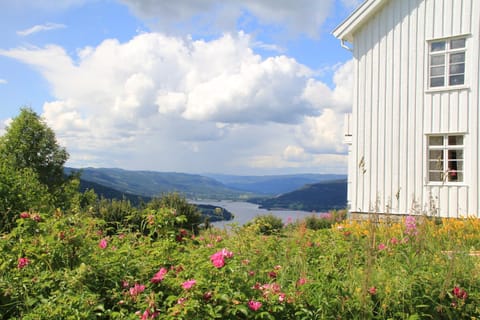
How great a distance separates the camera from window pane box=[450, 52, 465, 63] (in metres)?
12.1

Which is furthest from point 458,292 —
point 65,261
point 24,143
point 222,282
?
point 24,143

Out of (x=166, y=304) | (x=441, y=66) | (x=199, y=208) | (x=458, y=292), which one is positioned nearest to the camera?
(x=166, y=304)

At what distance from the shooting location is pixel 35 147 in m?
29.4

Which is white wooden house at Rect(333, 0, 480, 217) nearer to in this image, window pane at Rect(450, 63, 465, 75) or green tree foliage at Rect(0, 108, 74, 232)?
window pane at Rect(450, 63, 465, 75)

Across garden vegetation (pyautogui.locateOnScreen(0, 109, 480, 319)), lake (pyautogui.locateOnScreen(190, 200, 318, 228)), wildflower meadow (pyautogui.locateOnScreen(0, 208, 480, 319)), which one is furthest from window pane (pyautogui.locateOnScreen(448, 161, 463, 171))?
wildflower meadow (pyautogui.locateOnScreen(0, 208, 480, 319))

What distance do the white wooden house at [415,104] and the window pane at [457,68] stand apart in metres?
0.03

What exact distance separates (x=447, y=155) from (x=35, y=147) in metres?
26.3

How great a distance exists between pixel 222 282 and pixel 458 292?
1966mm

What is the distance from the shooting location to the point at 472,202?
11555 millimetres

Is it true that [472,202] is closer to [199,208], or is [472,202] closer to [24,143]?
[199,208]

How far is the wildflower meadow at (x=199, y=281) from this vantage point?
2.71 metres

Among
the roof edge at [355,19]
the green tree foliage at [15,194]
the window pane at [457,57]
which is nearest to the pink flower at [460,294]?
the green tree foliage at [15,194]

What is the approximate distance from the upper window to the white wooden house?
3cm

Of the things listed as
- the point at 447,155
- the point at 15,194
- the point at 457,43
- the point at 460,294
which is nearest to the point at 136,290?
the point at 460,294
